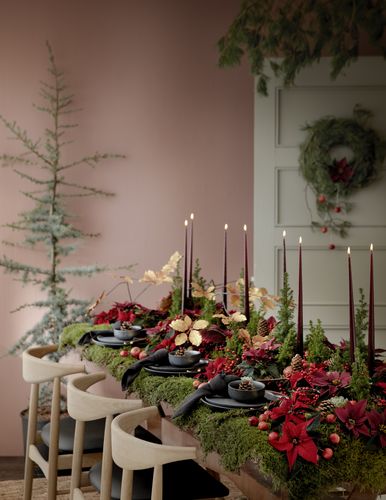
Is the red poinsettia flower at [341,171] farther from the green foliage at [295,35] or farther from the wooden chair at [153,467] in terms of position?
the wooden chair at [153,467]

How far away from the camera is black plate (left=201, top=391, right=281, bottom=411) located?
1.79 meters

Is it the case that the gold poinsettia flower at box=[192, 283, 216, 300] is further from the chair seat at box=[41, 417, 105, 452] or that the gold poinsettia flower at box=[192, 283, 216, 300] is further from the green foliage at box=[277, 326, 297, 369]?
the chair seat at box=[41, 417, 105, 452]

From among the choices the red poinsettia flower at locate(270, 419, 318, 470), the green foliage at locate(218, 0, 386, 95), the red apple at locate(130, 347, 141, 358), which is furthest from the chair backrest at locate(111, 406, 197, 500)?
the green foliage at locate(218, 0, 386, 95)

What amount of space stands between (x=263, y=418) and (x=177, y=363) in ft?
2.20

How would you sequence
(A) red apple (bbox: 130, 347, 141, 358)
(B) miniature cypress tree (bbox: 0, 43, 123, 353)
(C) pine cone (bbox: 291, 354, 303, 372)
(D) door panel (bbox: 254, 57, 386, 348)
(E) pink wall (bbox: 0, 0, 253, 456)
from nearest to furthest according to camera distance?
1. (C) pine cone (bbox: 291, 354, 303, 372)
2. (A) red apple (bbox: 130, 347, 141, 358)
3. (B) miniature cypress tree (bbox: 0, 43, 123, 353)
4. (D) door panel (bbox: 254, 57, 386, 348)
5. (E) pink wall (bbox: 0, 0, 253, 456)

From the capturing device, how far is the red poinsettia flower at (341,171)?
414cm

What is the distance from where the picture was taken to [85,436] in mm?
2697

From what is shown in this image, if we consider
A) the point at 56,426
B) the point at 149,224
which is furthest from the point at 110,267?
the point at 56,426

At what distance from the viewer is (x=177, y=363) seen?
2.26 metres

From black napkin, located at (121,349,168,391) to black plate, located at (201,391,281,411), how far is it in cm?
45

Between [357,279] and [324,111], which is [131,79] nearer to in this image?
[324,111]

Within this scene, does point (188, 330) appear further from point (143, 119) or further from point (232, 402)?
point (143, 119)

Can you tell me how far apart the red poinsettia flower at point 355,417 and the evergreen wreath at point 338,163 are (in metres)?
2.63

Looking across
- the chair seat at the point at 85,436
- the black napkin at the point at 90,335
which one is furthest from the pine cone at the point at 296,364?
the black napkin at the point at 90,335
